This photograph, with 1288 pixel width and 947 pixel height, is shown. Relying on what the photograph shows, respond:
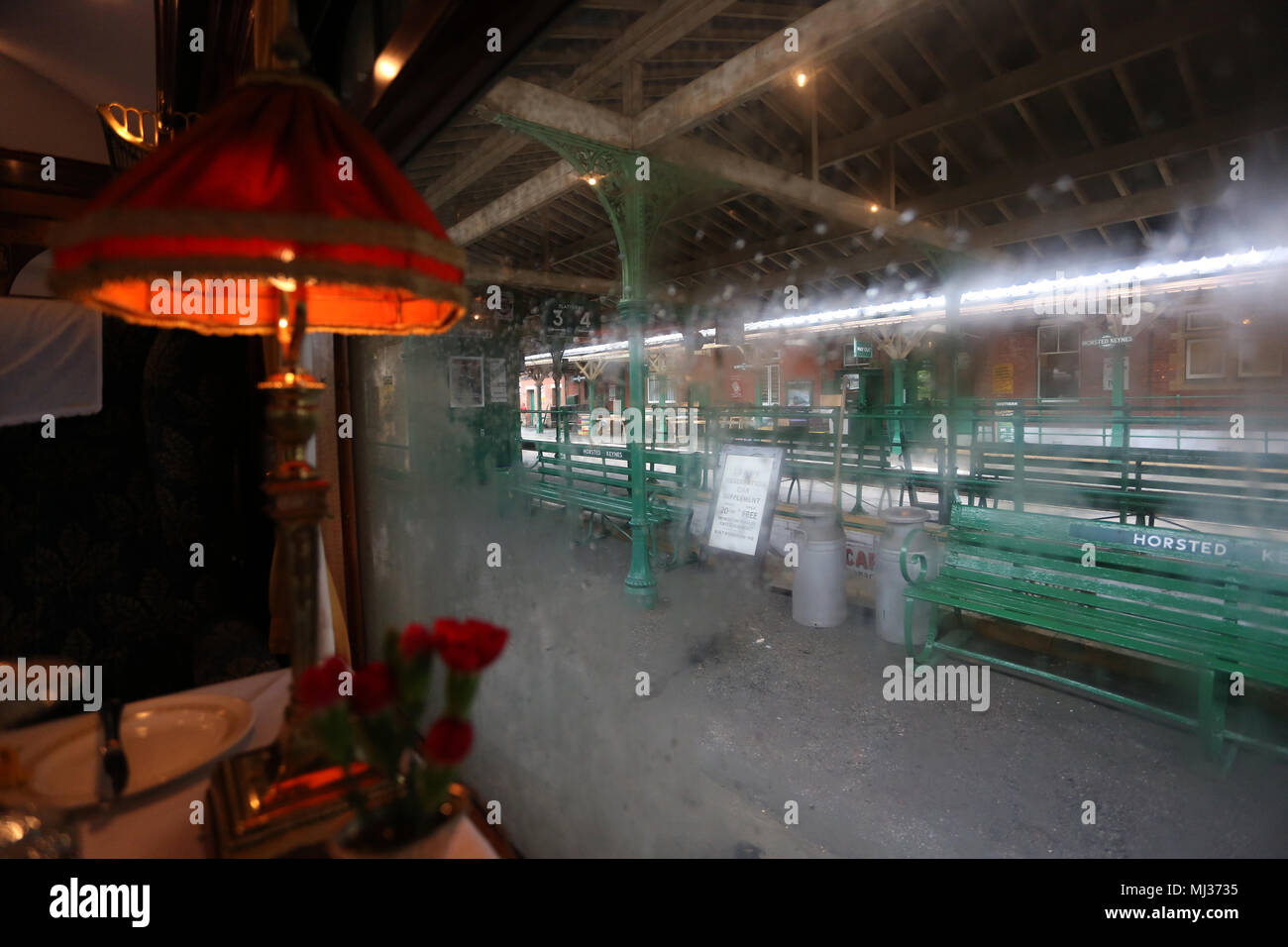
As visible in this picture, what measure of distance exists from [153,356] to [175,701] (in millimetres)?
1543

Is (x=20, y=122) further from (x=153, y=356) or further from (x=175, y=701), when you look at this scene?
(x=175, y=701)

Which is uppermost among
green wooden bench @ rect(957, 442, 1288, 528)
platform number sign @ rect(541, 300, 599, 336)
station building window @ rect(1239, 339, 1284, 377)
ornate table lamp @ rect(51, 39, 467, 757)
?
platform number sign @ rect(541, 300, 599, 336)

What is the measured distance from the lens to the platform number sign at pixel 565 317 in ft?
42.1

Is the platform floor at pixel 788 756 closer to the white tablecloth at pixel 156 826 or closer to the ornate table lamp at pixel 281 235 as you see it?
the white tablecloth at pixel 156 826

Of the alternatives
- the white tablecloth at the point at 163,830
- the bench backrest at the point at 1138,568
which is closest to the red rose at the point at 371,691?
the white tablecloth at the point at 163,830

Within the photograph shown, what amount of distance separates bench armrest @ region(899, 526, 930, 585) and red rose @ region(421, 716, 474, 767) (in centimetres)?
360

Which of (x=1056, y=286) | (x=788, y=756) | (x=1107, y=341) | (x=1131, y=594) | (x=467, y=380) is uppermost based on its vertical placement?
(x=1056, y=286)

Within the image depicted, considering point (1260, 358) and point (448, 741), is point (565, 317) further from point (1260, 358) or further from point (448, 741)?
point (1260, 358)

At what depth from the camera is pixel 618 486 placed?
24.5ft

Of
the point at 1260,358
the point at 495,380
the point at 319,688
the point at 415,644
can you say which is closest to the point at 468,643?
the point at 415,644

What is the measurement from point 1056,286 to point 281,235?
12542 mm

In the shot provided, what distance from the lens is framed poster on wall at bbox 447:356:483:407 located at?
8273 mm

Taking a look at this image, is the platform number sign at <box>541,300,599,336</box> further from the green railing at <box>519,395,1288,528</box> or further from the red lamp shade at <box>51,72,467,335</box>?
the red lamp shade at <box>51,72,467,335</box>

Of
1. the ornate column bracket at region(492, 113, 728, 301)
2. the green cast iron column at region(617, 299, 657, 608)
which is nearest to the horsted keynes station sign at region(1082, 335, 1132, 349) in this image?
the ornate column bracket at region(492, 113, 728, 301)
